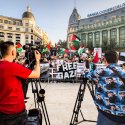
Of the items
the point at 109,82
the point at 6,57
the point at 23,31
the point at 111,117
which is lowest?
the point at 111,117

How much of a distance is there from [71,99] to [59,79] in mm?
6053

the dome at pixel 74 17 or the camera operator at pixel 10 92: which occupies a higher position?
the dome at pixel 74 17

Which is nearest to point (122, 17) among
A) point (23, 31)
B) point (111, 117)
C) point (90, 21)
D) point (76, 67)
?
point (90, 21)

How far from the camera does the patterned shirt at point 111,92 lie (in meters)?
3.38

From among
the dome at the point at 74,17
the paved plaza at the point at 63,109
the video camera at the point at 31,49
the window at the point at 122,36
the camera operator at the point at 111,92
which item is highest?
the dome at the point at 74,17

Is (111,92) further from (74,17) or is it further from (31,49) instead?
(74,17)

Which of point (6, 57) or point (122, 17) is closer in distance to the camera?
point (6, 57)

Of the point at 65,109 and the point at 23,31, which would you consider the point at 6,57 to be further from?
the point at 23,31

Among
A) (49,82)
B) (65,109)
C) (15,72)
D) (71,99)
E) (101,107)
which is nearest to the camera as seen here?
(15,72)

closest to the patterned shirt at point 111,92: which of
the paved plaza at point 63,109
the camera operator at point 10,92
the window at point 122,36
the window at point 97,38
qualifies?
the camera operator at point 10,92

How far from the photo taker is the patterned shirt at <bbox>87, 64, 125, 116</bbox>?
11.1 feet

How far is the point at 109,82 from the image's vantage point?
11.3 feet

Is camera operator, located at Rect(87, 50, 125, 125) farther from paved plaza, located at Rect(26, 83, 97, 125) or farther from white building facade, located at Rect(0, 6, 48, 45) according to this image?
white building facade, located at Rect(0, 6, 48, 45)

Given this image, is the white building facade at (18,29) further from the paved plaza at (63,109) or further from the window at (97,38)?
the paved plaza at (63,109)
